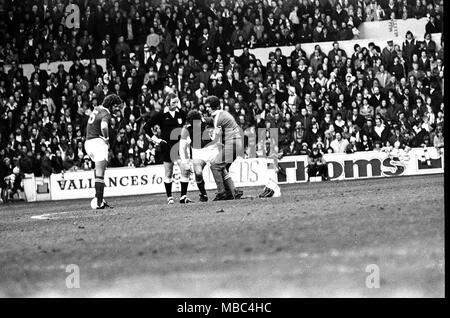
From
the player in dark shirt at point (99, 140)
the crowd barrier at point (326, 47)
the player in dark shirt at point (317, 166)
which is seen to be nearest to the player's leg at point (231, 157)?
the player in dark shirt at point (99, 140)

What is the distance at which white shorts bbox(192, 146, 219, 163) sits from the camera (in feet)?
48.5

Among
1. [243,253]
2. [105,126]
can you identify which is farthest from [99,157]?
[243,253]

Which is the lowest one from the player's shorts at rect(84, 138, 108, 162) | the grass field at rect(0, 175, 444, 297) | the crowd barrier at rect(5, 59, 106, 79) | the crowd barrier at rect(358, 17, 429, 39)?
the grass field at rect(0, 175, 444, 297)

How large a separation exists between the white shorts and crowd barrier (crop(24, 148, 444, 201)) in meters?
7.37

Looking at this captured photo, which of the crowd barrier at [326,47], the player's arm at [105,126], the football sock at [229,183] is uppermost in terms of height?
the crowd barrier at [326,47]

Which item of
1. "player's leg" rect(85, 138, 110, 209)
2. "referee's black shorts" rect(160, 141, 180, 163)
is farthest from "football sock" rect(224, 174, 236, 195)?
"player's leg" rect(85, 138, 110, 209)

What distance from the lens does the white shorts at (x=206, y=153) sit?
1479cm

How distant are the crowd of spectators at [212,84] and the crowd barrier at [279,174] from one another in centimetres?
25

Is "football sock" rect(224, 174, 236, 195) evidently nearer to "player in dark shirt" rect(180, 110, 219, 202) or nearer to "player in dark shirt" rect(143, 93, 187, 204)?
"player in dark shirt" rect(180, 110, 219, 202)

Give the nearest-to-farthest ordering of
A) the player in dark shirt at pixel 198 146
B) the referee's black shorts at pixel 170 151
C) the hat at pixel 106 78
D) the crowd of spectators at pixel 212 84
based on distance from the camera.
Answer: the player in dark shirt at pixel 198 146, the referee's black shorts at pixel 170 151, the crowd of spectators at pixel 212 84, the hat at pixel 106 78

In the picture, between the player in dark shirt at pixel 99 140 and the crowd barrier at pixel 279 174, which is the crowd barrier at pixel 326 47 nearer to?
the crowd barrier at pixel 279 174
